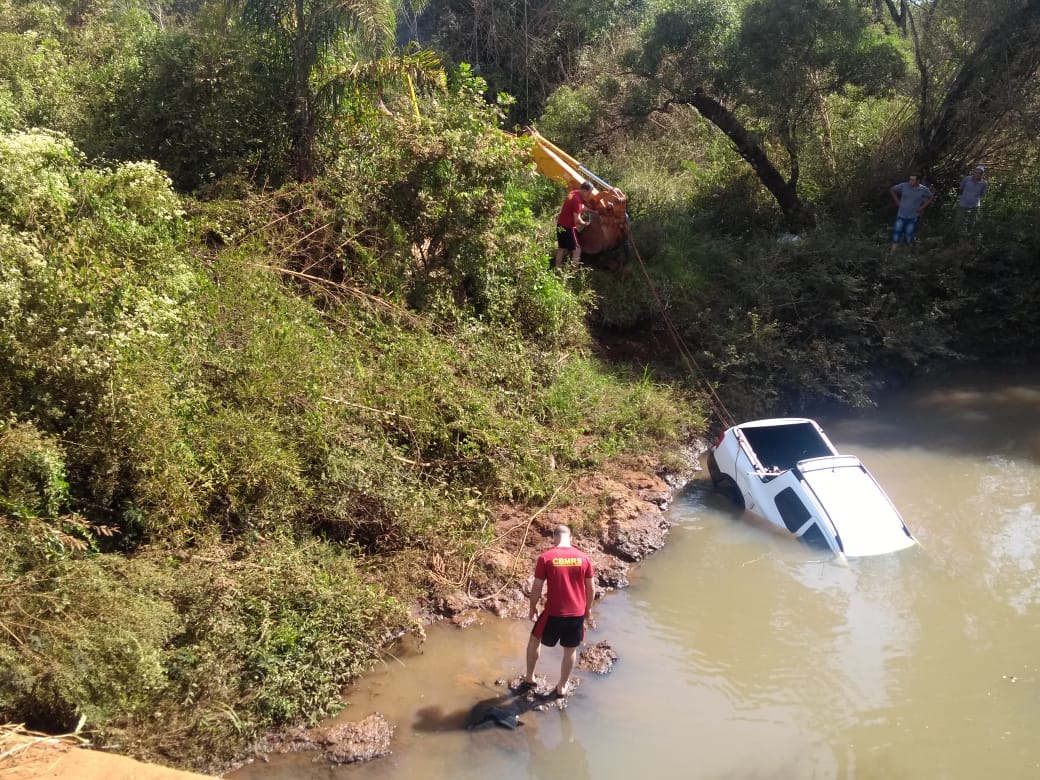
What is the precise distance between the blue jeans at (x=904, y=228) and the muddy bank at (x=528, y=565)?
255 inches

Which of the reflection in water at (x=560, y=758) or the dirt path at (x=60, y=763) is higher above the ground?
the dirt path at (x=60, y=763)

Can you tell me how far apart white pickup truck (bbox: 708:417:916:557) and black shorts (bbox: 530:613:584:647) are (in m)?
3.27

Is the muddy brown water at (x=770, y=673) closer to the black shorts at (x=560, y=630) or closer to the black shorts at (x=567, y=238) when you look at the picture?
the black shorts at (x=560, y=630)

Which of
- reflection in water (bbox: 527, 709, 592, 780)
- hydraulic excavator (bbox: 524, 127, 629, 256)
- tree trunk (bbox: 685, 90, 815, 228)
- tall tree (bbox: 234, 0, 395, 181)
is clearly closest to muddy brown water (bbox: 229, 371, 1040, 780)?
reflection in water (bbox: 527, 709, 592, 780)

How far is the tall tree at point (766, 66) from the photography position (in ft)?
46.3

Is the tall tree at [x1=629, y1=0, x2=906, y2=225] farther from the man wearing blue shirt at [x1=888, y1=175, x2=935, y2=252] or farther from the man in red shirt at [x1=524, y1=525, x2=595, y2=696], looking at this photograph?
the man in red shirt at [x1=524, y1=525, x2=595, y2=696]

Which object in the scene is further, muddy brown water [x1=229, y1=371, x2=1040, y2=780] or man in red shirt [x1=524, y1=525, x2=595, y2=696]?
man in red shirt [x1=524, y1=525, x2=595, y2=696]

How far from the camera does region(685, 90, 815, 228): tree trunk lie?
50.3 ft

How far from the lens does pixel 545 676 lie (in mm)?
7051

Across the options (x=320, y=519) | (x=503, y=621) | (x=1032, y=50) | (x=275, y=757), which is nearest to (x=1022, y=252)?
(x=1032, y=50)

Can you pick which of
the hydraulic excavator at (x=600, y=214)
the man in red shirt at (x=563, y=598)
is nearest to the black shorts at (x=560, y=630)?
the man in red shirt at (x=563, y=598)

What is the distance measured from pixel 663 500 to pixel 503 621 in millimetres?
3140

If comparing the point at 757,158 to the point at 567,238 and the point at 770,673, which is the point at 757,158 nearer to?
the point at 567,238

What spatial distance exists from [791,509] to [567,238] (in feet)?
19.8
